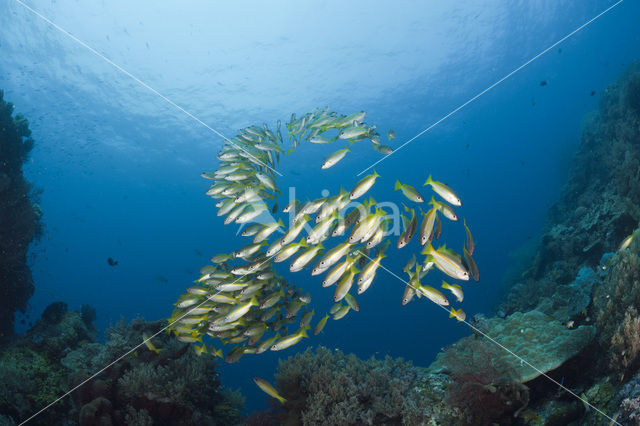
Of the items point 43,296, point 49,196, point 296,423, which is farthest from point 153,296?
point 296,423

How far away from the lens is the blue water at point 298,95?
22.4m

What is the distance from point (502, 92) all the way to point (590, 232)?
125 ft

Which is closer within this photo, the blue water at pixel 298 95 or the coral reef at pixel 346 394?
the coral reef at pixel 346 394

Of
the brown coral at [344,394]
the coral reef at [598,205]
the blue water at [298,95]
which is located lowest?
the brown coral at [344,394]

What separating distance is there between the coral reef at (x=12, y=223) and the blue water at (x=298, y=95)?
7.46 feet

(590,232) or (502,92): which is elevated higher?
(502,92)

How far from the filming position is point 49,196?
46781 millimetres

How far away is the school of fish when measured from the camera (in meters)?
3.84

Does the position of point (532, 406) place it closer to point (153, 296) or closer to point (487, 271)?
point (487, 271)

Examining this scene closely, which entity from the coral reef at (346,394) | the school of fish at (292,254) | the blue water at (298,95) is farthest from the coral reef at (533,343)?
the blue water at (298,95)

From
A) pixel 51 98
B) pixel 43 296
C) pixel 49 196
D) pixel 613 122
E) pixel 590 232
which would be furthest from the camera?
pixel 43 296

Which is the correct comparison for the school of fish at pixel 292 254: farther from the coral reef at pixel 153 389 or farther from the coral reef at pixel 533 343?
the coral reef at pixel 533 343

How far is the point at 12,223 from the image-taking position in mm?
9758

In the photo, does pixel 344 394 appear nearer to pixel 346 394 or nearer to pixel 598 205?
pixel 346 394
